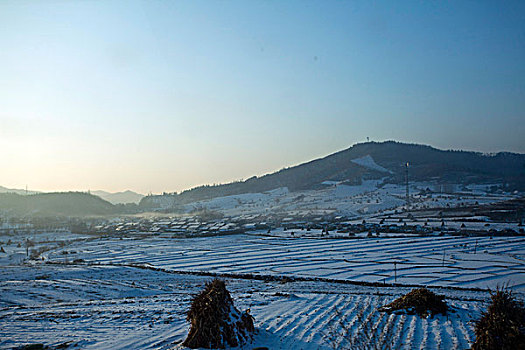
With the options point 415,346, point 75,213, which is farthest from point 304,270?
point 75,213

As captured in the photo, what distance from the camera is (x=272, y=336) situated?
8000mm

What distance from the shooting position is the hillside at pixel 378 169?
123m

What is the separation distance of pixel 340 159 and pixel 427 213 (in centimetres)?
10485

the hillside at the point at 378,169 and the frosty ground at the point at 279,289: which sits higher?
the hillside at the point at 378,169

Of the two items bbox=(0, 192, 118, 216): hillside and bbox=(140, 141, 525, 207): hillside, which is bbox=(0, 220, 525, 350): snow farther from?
bbox=(140, 141, 525, 207): hillside

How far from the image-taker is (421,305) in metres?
9.84

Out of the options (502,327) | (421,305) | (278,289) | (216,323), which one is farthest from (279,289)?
(502,327)

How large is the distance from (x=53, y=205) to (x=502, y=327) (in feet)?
403

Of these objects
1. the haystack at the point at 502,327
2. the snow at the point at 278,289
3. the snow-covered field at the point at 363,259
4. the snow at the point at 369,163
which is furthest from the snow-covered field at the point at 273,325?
the snow at the point at 369,163

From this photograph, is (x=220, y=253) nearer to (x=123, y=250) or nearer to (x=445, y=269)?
(x=123, y=250)

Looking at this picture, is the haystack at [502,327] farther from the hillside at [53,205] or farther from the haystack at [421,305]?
the hillside at [53,205]

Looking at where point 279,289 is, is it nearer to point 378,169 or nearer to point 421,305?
point 421,305

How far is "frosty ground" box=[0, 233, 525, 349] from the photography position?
8.04 meters

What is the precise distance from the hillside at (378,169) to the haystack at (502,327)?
114m
